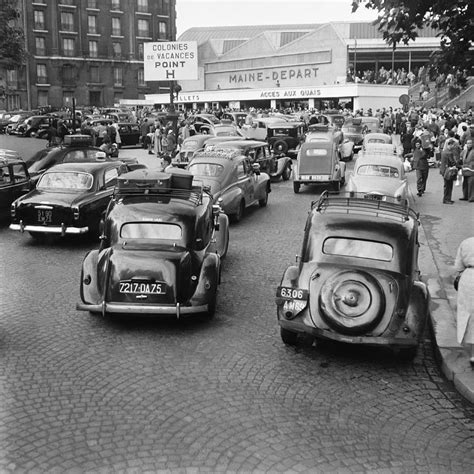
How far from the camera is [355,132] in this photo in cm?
3422

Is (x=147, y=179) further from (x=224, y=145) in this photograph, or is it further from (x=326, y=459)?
(x=224, y=145)

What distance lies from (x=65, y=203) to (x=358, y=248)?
7307 millimetres

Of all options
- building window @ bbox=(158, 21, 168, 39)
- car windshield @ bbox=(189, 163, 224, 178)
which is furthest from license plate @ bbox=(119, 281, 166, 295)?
building window @ bbox=(158, 21, 168, 39)

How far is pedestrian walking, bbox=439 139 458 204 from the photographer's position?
17938 mm

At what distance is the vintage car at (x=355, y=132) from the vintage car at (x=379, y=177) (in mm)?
16030

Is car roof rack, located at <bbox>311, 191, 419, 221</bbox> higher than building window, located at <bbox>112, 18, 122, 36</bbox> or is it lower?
lower

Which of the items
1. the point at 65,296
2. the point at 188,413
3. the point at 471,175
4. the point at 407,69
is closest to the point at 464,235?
the point at 471,175

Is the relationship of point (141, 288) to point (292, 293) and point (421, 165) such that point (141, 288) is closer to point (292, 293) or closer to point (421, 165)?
point (292, 293)

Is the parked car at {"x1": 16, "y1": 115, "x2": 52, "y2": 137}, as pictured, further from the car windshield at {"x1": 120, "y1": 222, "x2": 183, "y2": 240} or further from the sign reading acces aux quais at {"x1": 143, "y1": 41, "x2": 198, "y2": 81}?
the car windshield at {"x1": 120, "y1": 222, "x2": 183, "y2": 240}

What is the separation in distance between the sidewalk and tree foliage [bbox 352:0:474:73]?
328 centimetres

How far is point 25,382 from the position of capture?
263 inches

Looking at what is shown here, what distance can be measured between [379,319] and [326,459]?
2112 millimetres

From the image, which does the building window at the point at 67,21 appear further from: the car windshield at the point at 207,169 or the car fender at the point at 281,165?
the car windshield at the point at 207,169

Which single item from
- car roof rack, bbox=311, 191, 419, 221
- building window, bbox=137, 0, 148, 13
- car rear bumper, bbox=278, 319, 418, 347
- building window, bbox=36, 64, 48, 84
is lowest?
car rear bumper, bbox=278, 319, 418, 347
